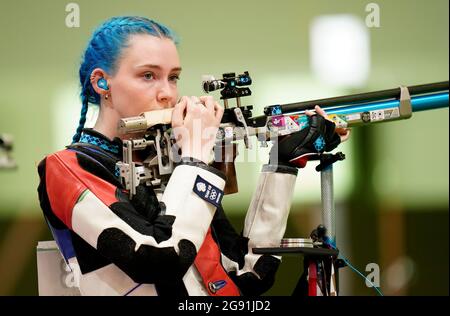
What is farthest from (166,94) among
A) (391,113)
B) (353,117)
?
(391,113)

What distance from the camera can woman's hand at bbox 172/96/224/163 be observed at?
2.07 m

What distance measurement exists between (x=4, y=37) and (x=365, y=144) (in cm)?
180

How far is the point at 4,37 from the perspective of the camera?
10.2ft

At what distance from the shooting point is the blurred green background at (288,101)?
3.15 m

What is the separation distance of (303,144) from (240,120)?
21cm

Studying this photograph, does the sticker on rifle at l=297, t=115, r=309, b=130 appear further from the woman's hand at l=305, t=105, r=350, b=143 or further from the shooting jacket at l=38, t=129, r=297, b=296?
the shooting jacket at l=38, t=129, r=297, b=296

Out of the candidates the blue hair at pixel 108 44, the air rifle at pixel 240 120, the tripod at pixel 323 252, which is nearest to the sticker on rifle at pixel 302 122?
the air rifle at pixel 240 120

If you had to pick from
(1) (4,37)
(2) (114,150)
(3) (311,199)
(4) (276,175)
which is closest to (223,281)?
(4) (276,175)

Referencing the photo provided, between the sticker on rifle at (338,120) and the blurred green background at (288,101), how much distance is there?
A: 2.98 feet

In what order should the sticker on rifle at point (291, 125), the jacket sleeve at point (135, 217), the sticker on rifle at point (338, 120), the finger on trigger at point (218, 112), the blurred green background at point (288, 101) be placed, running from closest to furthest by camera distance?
the jacket sleeve at point (135, 217)
the finger on trigger at point (218, 112)
the sticker on rifle at point (291, 125)
the sticker on rifle at point (338, 120)
the blurred green background at point (288, 101)

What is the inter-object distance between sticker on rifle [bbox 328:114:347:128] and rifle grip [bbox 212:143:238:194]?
1.25ft

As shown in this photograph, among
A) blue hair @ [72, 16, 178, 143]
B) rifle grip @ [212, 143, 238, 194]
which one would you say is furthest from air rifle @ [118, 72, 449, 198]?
blue hair @ [72, 16, 178, 143]

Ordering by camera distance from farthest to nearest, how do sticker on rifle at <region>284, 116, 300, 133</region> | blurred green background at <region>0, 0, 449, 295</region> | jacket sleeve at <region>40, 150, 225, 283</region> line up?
blurred green background at <region>0, 0, 449, 295</region>
sticker on rifle at <region>284, 116, 300, 133</region>
jacket sleeve at <region>40, 150, 225, 283</region>

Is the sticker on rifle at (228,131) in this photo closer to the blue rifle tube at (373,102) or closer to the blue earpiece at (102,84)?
the blue rifle tube at (373,102)
